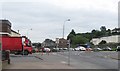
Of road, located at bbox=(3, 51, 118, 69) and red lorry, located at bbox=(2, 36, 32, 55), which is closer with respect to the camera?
road, located at bbox=(3, 51, 118, 69)

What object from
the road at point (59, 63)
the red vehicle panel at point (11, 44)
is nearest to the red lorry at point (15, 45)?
the red vehicle panel at point (11, 44)

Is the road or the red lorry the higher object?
the red lorry

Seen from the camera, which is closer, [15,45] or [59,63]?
[59,63]

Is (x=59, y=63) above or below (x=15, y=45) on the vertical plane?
below

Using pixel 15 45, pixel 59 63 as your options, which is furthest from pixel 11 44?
pixel 59 63

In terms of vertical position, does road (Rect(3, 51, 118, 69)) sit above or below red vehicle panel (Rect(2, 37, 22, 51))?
below

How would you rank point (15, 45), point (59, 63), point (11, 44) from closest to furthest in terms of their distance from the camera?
point (59, 63)
point (15, 45)
point (11, 44)

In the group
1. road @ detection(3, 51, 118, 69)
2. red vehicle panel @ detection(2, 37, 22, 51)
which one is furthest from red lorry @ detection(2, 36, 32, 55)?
road @ detection(3, 51, 118, 69)

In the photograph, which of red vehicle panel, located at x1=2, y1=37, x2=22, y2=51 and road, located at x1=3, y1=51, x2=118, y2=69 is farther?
red vehicle panel, located at x1=2, y1=37, x2=22, y2=51

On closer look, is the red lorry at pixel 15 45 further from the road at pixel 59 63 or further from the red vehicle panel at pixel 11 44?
the road at pixel 59 63

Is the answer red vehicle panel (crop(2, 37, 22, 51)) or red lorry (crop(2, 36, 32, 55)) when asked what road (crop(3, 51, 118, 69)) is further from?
red vehicle panel (crop(2, 37, 22, 51))

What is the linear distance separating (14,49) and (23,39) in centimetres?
223

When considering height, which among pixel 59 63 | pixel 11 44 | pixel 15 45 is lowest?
pixel 59 63

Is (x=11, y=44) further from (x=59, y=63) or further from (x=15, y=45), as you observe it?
(x=59, y=63)
